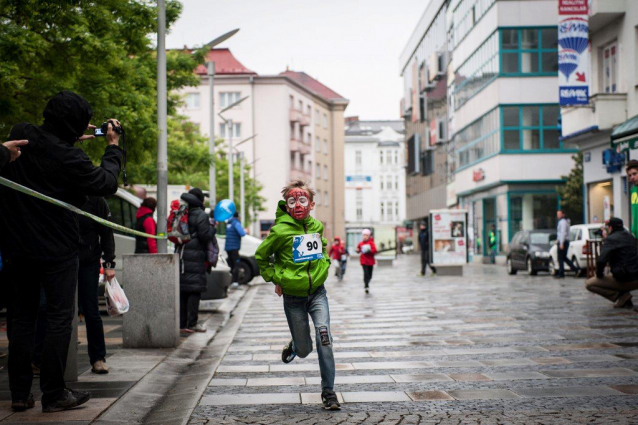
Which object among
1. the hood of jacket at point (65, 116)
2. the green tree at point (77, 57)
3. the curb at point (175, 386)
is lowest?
the curb at point (175, 386)

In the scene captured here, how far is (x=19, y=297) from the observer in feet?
19.9

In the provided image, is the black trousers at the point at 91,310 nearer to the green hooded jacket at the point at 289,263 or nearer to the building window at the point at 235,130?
the green hooded jacket at the point at 289,263

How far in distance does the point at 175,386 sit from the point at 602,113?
82.1ft

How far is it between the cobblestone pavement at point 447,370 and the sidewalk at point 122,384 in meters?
0.42

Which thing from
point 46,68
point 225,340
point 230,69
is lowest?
point 225,340

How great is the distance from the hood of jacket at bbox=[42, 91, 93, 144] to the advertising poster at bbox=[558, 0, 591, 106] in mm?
26409

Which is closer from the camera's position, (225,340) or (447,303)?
(225,340)

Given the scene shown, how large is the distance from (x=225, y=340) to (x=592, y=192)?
83.4 ft

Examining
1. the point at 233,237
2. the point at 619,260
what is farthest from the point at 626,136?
the point at 233,237

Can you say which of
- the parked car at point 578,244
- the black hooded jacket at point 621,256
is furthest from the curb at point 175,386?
the parked car at point 578,244

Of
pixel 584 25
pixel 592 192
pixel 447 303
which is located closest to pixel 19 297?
pixel 447 303

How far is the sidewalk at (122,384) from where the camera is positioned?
5981 mm

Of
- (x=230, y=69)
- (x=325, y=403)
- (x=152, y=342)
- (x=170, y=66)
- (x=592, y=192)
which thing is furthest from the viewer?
(x=230, y=69)

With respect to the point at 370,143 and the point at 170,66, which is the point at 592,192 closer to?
the point at 170,66
